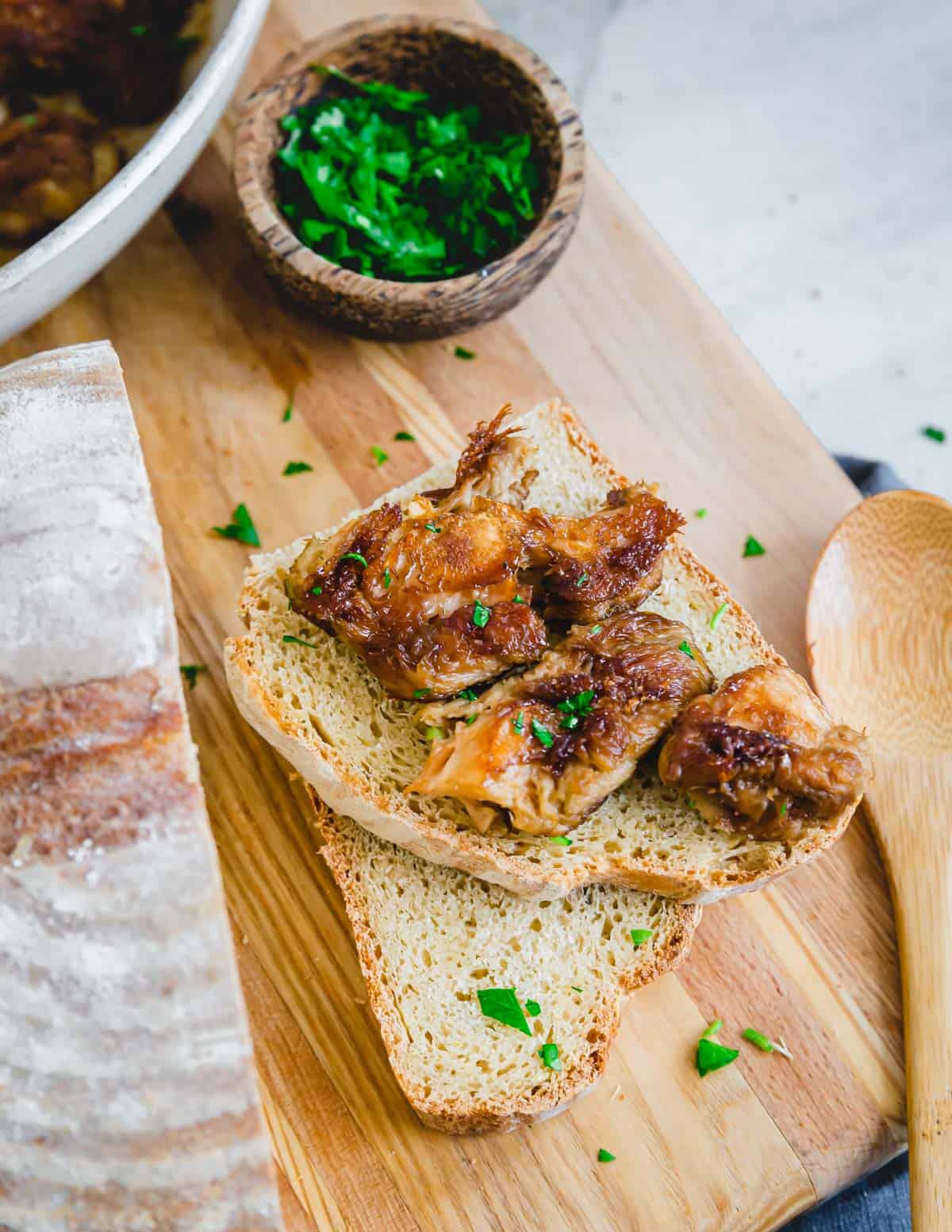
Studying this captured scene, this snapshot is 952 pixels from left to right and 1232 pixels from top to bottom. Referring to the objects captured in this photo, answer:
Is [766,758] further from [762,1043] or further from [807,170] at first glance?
[807,170]

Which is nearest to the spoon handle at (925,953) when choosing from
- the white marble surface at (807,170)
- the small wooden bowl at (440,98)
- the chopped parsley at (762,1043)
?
the chopped parsley at (762,1043)

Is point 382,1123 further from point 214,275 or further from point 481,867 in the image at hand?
point 214,275

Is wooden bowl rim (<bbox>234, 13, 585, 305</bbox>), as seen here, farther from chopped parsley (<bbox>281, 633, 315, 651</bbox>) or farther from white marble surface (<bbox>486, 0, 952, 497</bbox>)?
white marble surface (<bbox>486, 0, 952, 497</bbox>)

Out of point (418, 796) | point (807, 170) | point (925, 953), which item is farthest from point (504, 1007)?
point (807, 170)

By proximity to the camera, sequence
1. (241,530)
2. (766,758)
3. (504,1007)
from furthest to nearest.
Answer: (241,530)
(504,1007)
(766,758)

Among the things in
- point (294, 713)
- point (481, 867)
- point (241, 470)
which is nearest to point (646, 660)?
point (481, 867)

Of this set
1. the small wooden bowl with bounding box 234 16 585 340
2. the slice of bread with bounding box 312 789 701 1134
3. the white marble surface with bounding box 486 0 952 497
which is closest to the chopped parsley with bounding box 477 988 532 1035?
the slice of bread with bounding box 312 789 701 1134
